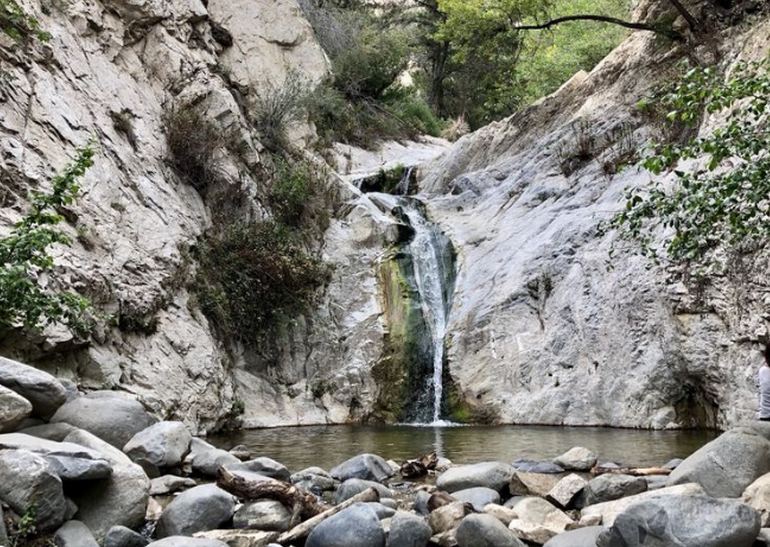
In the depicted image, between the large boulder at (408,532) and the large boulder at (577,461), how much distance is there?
2860 mm

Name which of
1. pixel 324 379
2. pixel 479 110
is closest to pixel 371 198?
pixel 324 379

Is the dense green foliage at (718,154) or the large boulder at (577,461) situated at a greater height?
the dense green foliage at (718,154)

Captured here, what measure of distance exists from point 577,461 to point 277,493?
3.42 m

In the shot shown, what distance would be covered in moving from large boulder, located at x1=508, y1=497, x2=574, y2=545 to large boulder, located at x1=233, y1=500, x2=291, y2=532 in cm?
167

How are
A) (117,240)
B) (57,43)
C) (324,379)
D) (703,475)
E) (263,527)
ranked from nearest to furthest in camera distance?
(263,527)
(703,475)
(117,240)
(57,43)
(324,379)

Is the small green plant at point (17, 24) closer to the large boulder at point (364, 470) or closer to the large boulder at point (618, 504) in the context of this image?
the large boulder at point (364, 470)

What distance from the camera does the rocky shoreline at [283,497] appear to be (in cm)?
404

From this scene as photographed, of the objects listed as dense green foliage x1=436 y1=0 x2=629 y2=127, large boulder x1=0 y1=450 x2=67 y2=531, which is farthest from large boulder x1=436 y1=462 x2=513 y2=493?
dense green foliage x1=436 y1=0 x2=629 y2=127

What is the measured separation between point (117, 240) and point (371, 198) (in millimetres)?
8261

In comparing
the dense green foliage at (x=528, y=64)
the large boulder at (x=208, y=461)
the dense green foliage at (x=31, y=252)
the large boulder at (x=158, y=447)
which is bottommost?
the large boulder at (x=208, y=461)

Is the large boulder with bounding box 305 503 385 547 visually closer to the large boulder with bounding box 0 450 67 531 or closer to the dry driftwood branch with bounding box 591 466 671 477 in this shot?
the large boulder with bounding box 0 450 67 531

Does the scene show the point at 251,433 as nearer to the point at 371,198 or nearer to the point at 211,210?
the point at 211,210

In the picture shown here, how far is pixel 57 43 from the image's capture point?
42.1 ft

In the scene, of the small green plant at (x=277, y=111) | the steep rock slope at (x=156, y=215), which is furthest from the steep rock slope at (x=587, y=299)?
the small green plant at (x=277, y=111)
